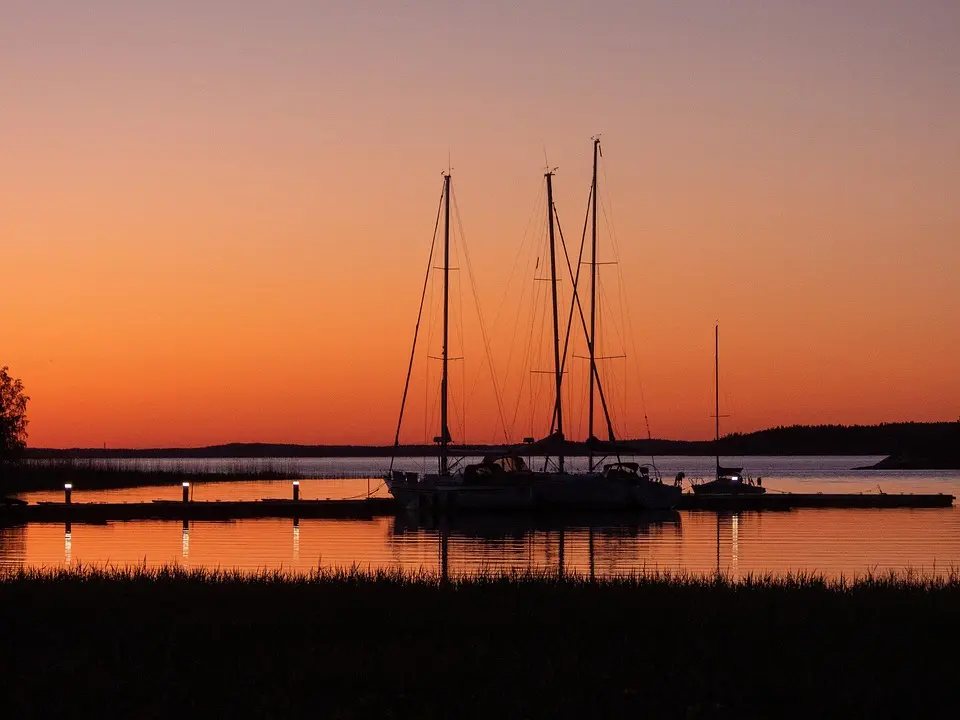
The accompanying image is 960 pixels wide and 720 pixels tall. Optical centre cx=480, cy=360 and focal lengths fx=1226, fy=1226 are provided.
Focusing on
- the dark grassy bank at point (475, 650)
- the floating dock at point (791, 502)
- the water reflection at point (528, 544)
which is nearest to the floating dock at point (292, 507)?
the floating dock at point (791, 502)

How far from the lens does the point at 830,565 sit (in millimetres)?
33625

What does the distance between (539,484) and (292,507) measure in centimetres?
1122

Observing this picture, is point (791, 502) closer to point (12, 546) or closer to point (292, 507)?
point (292, 507)

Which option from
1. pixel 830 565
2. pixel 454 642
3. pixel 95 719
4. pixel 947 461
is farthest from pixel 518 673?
pixel 947 461

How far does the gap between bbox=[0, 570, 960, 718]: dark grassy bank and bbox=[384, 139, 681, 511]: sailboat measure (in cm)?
3710

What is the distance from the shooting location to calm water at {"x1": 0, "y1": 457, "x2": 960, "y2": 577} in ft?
110

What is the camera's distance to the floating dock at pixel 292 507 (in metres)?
50.8

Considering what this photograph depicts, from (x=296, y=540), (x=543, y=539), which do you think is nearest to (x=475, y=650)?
(x=296, y=540)

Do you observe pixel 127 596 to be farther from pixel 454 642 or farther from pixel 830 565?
pixel 830 565

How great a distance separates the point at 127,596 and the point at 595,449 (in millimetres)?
40181

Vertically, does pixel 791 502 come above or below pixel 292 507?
below

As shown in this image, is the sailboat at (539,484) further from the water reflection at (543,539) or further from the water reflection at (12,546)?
the water reflection at (12,546)

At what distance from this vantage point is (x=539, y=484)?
55.9 metres

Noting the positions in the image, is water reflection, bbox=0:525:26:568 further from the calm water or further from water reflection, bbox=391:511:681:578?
water reflection, bbox=391:511:681:578
